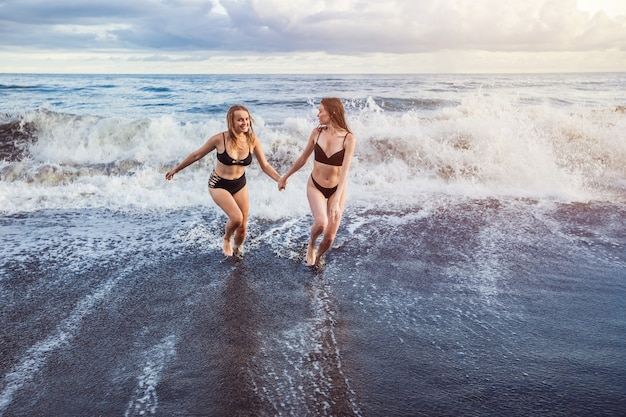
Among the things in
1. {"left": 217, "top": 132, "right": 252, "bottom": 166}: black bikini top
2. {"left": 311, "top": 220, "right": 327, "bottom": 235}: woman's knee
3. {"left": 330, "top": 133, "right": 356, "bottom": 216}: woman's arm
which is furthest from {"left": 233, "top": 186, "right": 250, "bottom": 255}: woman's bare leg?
{"left": 330, "top": 133, "right": 356, "bottom": 216}: woman's arm

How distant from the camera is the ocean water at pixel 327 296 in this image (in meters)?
3.34

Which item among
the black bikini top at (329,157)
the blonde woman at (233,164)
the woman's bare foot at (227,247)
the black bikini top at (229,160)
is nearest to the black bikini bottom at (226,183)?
the blonde woman at (233,164)

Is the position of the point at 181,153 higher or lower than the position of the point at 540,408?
higher

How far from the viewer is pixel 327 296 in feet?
16.3

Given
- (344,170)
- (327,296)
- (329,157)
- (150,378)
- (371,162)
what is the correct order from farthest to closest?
(371,162)
(329,157)
(344,170)
(327,296)
(150,378)

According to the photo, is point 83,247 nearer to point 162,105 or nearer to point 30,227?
point 30,227

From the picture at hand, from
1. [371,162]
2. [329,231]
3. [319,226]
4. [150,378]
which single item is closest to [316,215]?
[319,226]

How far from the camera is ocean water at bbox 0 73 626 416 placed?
3.34 metres

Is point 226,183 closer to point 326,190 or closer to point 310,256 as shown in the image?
point 326,190

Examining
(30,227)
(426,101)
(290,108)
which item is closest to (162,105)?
(290,108)

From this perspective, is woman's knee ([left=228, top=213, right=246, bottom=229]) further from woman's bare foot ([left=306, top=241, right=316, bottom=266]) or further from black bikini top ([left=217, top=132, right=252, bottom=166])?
woman's bare foot ([left=306, top=241, right=316, bottom=266])

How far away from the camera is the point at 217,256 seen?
6.13 m

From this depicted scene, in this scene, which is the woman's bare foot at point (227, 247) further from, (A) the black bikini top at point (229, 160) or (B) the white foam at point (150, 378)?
(B) the white foam at point (150, 378)

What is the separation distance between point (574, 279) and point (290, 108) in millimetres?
20651
